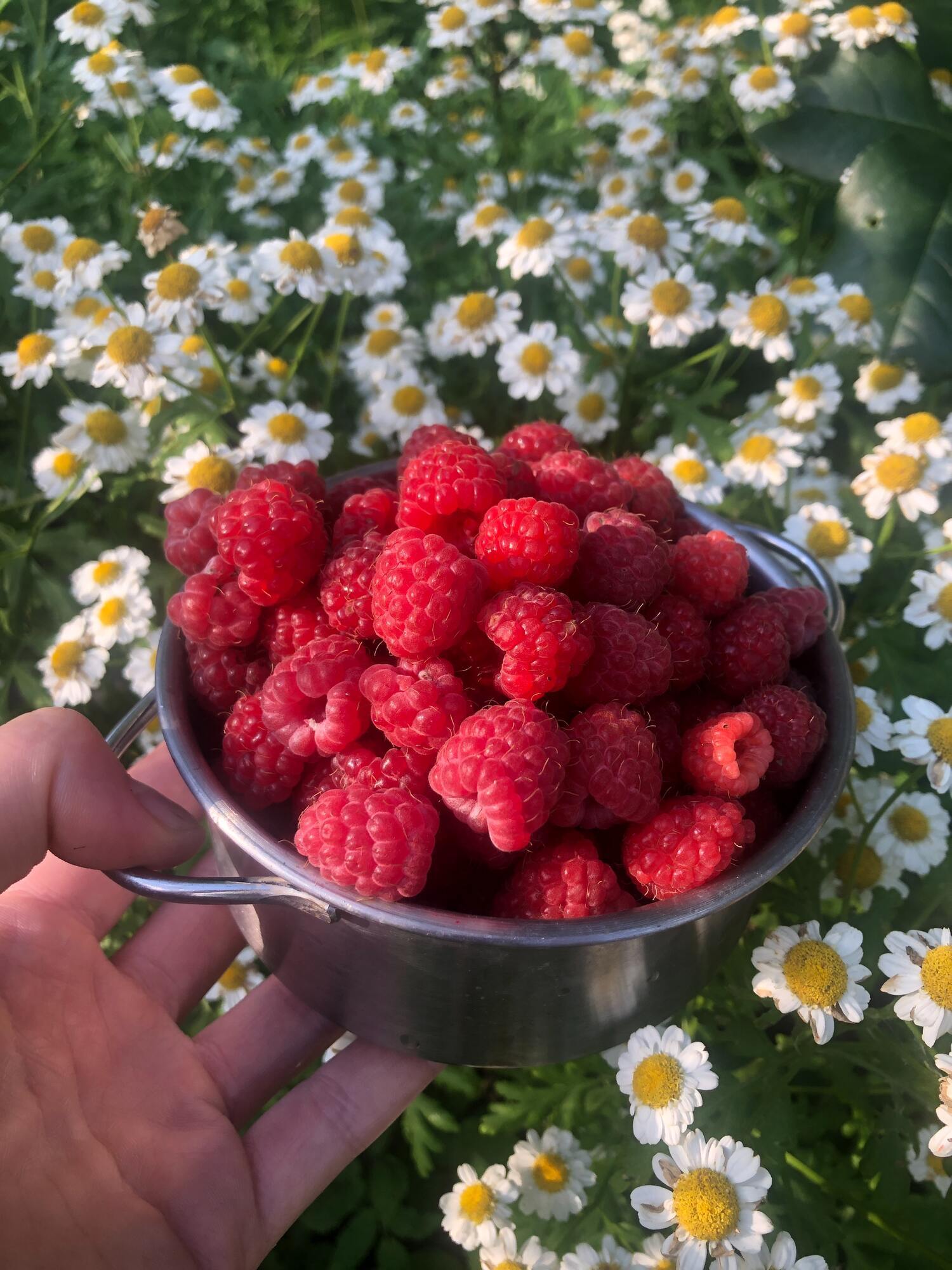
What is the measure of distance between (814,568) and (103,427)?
1.06m

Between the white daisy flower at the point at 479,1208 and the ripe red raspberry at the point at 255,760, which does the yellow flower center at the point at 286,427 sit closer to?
the ripe red raspberry at the point at 255,760

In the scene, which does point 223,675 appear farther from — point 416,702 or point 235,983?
point 235,983

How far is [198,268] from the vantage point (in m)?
1.36

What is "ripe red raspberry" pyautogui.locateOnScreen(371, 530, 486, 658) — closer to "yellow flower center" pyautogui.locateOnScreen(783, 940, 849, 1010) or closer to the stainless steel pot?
the stainless steel pot

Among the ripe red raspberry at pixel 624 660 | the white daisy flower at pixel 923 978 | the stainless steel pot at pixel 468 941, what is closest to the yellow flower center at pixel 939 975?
the white daisy flower at pixel 923 978

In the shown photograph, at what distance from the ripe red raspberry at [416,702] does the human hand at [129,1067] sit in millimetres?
337

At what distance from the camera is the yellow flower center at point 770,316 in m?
1.40

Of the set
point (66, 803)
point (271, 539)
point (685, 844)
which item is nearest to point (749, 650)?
point (685, 844)

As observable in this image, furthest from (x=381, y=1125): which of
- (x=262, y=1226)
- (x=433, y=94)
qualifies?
(x=433, y=94)

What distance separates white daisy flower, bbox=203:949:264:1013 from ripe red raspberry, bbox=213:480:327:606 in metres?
0.70

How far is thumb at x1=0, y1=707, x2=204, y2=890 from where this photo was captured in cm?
83

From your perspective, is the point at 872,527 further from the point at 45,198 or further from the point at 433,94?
the point at 45,198

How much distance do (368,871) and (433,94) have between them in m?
1.89

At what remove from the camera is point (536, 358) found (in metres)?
1.45
